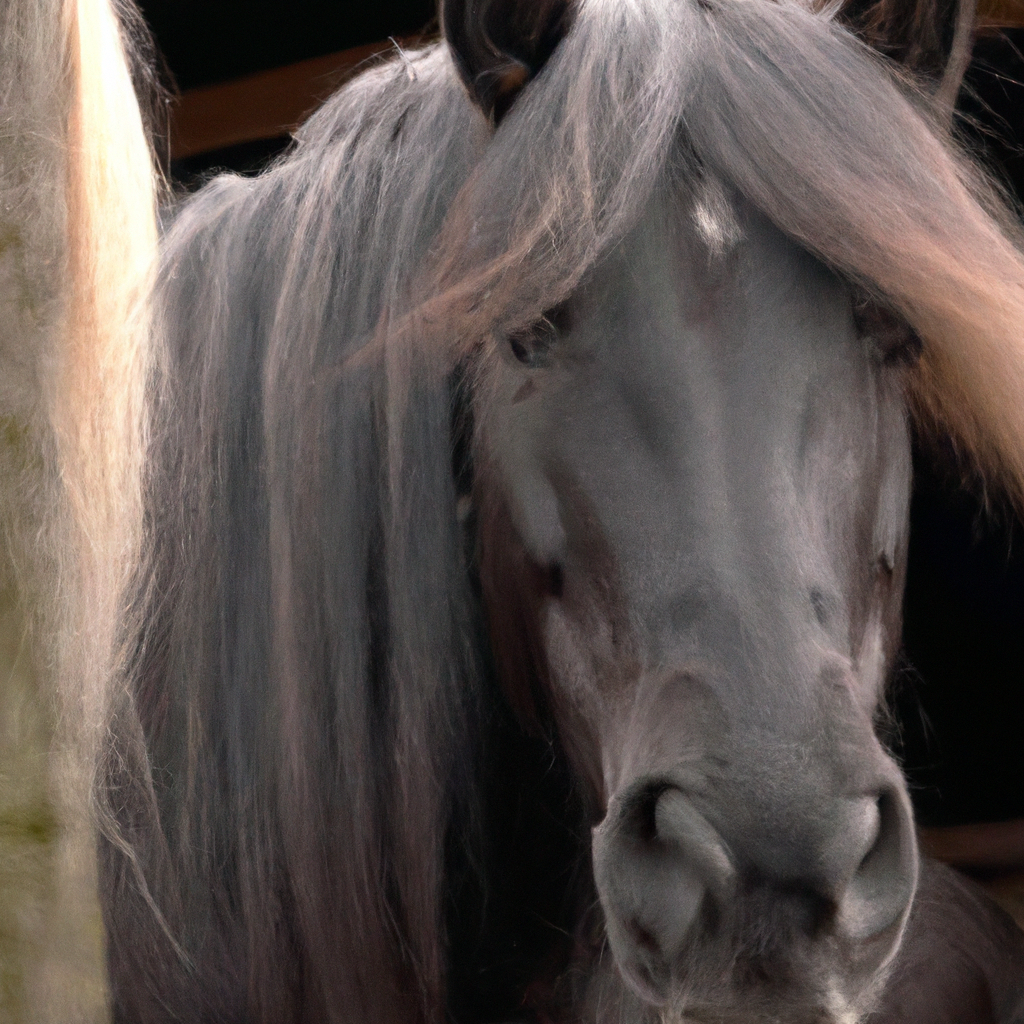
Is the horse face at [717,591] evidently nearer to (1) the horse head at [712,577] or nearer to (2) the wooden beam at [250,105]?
(1) the horse head at [712,577]

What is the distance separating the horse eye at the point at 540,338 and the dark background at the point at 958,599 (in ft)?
1.88

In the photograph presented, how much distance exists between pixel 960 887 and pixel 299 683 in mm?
952

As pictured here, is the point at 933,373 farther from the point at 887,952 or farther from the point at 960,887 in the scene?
the point at 960,887

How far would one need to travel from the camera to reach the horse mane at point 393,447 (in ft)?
3.08

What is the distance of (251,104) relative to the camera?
2.45m

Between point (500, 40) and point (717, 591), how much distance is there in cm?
49

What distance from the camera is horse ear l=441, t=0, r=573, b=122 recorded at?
997 mm

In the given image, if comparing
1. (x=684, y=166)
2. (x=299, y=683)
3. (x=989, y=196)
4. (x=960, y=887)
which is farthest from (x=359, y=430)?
(x=960, y=887)

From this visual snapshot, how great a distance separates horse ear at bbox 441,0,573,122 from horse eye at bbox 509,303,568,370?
0.20 meters

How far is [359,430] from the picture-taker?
106cm

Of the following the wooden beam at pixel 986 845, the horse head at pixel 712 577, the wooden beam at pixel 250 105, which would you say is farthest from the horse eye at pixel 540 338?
the wooden beam at pixel 250 105

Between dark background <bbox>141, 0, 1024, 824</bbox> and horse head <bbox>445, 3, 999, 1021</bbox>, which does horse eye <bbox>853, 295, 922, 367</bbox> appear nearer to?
horse head <bbox>445, 3, 999, 1021</bbox>

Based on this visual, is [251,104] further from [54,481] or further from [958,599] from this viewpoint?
[54,481]

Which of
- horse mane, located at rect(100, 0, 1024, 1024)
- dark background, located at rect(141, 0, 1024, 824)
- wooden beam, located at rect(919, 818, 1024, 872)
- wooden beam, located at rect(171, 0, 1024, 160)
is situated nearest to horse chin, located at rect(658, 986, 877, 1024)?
horse mane, located at rect(100, 0, 1024, 1024)
